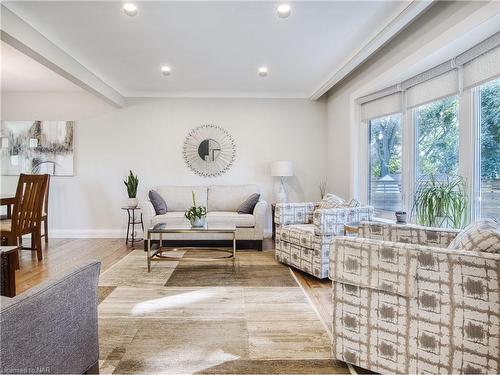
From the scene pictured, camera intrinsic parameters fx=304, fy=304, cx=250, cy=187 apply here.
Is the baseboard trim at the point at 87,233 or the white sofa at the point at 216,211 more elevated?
the white sofa at the point at 216,211

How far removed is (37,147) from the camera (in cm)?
514

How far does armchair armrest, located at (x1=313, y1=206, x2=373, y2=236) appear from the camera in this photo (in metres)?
3.07

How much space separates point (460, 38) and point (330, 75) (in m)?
2.06

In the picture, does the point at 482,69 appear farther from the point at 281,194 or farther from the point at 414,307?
the point at 281,194

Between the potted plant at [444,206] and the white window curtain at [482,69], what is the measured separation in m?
0.81

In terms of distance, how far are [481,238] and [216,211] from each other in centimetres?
384

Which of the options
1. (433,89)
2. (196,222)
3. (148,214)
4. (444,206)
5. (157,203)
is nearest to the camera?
(444,206)

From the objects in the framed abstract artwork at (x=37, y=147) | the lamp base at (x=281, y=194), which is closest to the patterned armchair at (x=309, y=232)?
the lamp base at (x=281, y=194)

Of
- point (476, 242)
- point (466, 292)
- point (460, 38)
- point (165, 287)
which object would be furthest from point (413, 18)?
point (165, 287)

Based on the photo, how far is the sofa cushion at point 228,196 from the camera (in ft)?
16.3

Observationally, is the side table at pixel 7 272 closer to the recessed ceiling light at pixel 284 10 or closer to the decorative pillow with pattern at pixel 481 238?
the decorative pillow with pattern at pixel 481 238

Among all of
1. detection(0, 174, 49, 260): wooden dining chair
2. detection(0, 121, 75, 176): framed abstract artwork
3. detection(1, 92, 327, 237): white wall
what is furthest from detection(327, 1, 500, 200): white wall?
detection(0, 121, 75, 176): framed abstract artwork

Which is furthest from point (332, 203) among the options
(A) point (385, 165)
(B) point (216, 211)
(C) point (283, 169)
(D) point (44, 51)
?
(D) point (44, 51)

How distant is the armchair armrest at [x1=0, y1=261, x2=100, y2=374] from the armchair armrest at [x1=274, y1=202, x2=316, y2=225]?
266 centimetres
